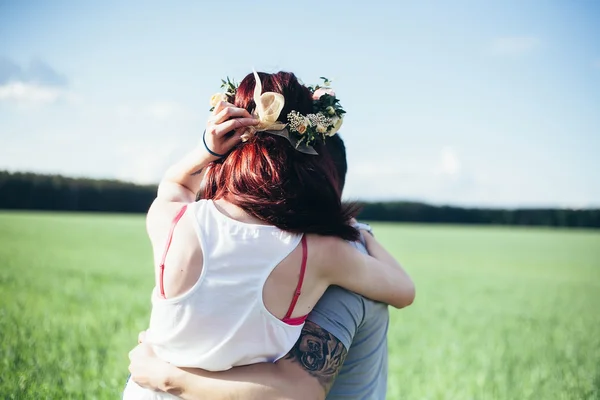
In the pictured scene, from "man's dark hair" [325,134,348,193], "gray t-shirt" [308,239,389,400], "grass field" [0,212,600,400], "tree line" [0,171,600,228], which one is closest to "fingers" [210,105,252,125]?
"man's dark hair" [325,134,348,193]

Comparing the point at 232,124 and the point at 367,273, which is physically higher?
the point at 232,124

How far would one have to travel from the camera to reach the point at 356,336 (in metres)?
2.60

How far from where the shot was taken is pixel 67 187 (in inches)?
1662

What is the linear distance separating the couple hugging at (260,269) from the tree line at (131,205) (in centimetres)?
2751

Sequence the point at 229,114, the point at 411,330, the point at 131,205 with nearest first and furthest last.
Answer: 1. the point at 229,114
2. the point at 411,330
3. the point at 131,205

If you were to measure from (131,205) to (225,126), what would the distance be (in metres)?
50.5

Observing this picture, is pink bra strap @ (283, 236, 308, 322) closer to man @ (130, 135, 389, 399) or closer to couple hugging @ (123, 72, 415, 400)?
couple hugging @ (123, 72, 415, 400)

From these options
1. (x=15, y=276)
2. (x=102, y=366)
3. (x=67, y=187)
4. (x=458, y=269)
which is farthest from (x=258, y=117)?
(x=67, y=187)

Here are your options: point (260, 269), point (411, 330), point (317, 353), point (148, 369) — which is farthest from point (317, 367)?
point (411, 330)

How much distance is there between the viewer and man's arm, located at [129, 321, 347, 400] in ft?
7.29

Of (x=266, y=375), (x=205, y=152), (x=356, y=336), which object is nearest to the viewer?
(x=266, y=375)

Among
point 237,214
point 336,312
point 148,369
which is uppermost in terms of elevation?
point 237,214

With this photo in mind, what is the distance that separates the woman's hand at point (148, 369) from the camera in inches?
91.6

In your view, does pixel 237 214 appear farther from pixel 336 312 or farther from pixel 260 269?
pixel 336 312
